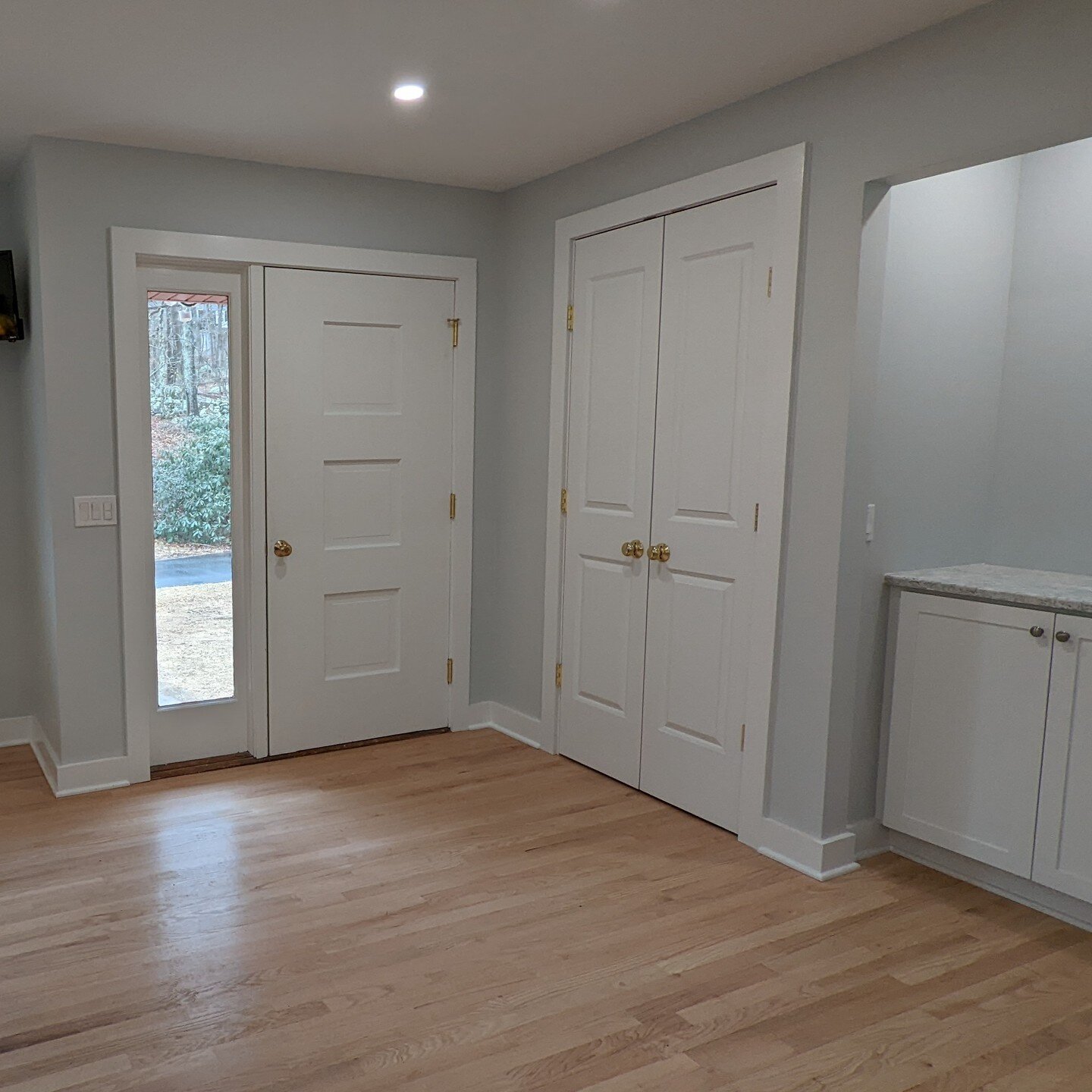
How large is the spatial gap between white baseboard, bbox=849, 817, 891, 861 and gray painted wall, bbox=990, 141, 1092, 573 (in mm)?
1021

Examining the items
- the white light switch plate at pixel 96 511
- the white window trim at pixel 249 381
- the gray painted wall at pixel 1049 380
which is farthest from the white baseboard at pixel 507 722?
the gray painted wall at pixel 1049 380

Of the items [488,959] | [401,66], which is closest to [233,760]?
[488,959]

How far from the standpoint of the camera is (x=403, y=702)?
4445 millimetres

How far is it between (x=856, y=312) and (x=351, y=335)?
2139mm

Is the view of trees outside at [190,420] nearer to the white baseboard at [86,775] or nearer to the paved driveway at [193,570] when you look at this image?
the paved driveway at [193,570]

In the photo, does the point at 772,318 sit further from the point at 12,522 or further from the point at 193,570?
the point at 12,522

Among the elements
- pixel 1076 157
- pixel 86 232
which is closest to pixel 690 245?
pixel 1076 157

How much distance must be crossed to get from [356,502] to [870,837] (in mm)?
2405

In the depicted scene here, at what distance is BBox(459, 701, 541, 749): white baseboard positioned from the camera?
4379 millimetres

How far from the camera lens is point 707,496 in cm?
340

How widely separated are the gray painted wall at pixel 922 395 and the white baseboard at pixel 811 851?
13 cm

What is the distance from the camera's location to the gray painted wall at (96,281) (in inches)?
139

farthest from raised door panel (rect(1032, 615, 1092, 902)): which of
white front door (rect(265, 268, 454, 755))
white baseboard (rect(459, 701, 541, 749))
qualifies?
white front door (rect(265, 268, 454, 755))

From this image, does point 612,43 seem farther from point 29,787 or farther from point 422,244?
point 29,787
